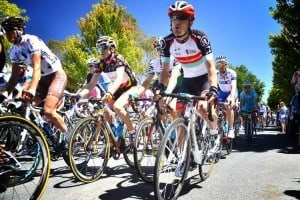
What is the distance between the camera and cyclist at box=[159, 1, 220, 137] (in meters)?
4.65

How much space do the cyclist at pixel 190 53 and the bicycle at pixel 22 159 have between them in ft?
5.93

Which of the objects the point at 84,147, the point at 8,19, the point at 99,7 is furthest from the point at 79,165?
the point at 99,7

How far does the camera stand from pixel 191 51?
511cm

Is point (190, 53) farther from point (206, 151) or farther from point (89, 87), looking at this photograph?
point (89, 87)

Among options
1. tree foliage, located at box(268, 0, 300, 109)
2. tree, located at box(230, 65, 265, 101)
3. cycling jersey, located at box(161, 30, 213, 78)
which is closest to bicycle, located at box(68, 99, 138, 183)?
cycling jersey, located at box(161, 30, 213, 78)

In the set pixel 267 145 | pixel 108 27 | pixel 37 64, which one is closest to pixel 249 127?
pixel 267 145

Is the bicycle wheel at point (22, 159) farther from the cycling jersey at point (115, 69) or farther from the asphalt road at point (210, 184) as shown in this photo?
the cycling jersey at point (115, 69)

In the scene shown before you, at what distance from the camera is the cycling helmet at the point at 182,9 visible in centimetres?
461

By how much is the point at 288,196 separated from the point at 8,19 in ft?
14.3

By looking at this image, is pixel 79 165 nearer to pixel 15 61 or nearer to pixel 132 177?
pixel 132 177

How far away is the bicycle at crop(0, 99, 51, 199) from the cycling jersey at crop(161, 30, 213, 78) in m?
2.35

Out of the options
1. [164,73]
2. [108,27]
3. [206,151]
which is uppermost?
[108,27]

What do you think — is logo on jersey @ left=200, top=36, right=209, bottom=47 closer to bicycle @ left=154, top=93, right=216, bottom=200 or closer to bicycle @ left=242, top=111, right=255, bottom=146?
bicycle @ left=154, top=93, right=216, bottom=200

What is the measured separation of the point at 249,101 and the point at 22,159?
9164mm
